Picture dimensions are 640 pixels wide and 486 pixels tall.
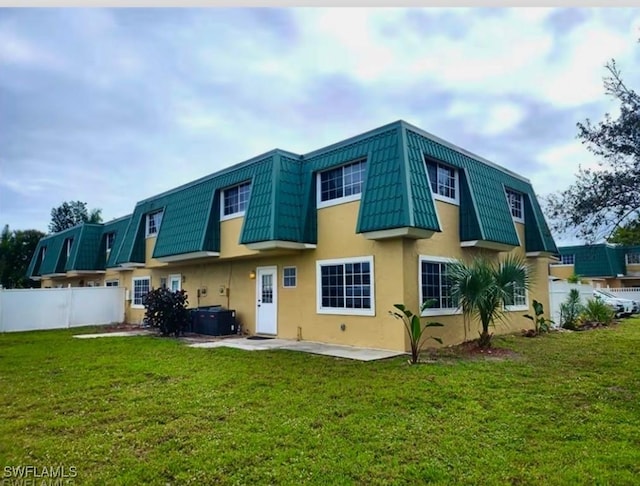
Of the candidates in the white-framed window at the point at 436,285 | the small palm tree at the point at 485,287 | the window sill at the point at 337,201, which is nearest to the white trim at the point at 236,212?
the window sill at the point at 337,201

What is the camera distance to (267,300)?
13.9 m

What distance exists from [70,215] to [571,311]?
1784 inches

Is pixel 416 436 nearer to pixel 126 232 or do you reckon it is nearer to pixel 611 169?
pixel 611 169

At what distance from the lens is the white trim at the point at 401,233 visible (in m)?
9.79

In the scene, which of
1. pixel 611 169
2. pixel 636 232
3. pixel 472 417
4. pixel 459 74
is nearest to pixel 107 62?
pixel 459 74

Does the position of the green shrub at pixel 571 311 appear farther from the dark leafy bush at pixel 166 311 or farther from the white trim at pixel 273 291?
the dark leafy bush at pixel 166 311

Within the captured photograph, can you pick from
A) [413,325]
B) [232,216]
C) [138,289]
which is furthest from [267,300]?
[138,289]

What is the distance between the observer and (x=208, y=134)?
49.5ft

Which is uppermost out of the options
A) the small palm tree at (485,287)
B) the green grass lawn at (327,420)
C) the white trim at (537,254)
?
the white trim at (537,254)

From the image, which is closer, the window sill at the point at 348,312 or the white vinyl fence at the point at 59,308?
the window sill at the point at 348,312

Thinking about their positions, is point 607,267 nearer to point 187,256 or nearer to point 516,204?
point 516,204

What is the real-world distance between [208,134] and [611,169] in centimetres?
1200

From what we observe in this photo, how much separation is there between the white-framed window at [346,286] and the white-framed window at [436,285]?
127 centimetres

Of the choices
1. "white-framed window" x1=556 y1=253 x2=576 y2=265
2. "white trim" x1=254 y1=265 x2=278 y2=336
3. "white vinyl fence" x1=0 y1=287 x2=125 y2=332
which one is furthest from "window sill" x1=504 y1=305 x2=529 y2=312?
"white-framed window" x1=556 y1=253 x2=576 y2=265
